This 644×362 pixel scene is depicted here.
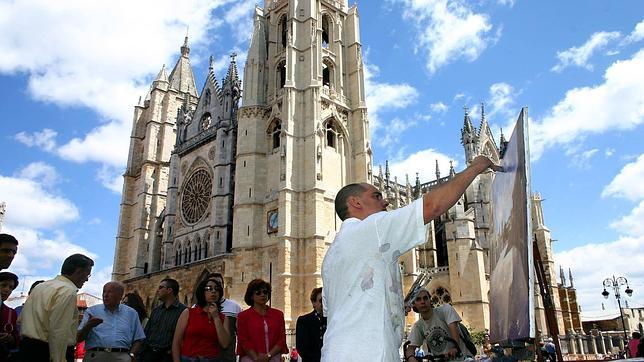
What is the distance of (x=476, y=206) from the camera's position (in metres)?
30.3

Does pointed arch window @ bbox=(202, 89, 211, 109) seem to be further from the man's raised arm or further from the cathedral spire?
the man's raised arm

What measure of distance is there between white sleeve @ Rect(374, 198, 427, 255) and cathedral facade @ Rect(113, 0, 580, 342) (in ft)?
60.9

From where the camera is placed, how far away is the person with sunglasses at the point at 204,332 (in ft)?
14.5

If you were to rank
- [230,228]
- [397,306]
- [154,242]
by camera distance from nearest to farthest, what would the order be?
[397,306]
[230,228]
[154,242]

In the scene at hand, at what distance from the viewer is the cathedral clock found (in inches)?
1102

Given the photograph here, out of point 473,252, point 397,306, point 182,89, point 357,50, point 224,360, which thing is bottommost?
point 224,360

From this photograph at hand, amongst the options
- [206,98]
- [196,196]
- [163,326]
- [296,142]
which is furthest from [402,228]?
[206,98]

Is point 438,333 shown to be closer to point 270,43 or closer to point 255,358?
point 255,358

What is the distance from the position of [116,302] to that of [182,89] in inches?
1338

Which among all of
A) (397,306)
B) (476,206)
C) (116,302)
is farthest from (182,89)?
(397,306)

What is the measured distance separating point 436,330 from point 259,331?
1733 mm

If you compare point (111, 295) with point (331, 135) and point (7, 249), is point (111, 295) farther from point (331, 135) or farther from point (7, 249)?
point (331, 135)

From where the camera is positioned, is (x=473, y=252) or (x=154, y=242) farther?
(x=154, y=242)

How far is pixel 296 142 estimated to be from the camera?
2284 centimetres
